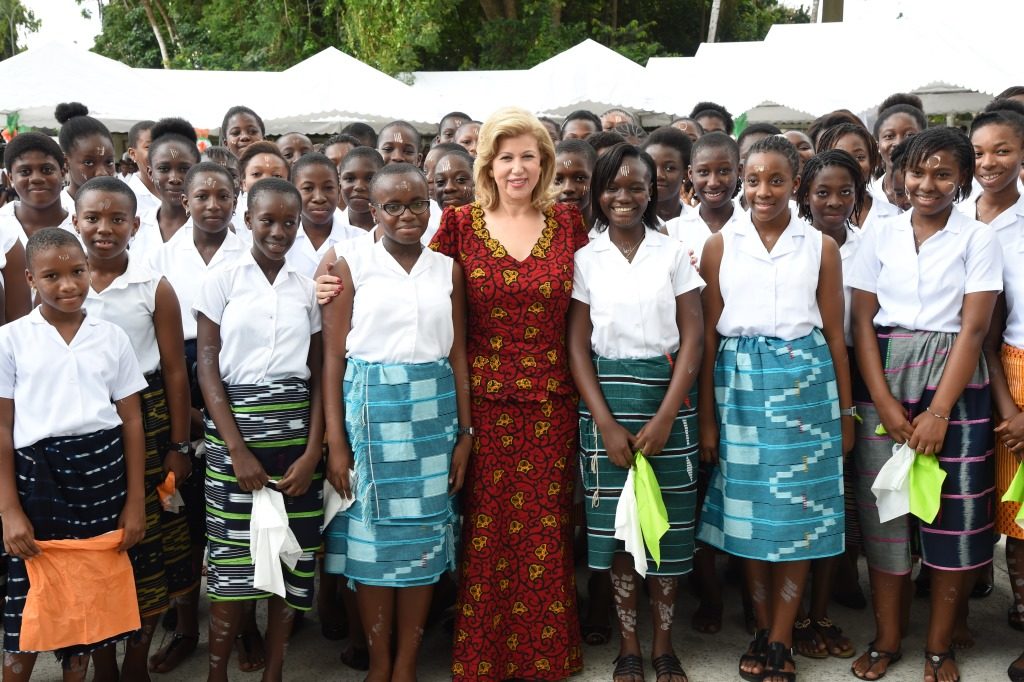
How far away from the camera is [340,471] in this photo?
314cm

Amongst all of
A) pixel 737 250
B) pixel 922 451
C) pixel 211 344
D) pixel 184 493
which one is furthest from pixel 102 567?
pixel 922 451

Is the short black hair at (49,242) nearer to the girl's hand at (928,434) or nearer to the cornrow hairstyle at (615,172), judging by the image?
the cornrow hairstyle at (615,172)

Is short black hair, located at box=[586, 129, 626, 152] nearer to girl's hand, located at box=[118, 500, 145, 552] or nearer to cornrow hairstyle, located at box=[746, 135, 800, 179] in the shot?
cornrow hairstyle, located at box=[746, 135, 800, 179]

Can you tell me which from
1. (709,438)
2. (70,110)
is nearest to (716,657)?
(709,438)

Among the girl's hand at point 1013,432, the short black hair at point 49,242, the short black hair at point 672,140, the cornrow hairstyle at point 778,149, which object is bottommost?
the girl's hand at point 1013,432

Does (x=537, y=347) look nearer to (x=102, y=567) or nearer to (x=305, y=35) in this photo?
(x=102, y=567)

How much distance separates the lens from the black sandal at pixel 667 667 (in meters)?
3.36

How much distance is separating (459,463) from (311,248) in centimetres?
138

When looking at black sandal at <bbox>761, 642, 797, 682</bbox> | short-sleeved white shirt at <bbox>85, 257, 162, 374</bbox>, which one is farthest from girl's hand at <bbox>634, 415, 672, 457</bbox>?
short-sleeved white shirt at <bbox>85, 257, 162, 374</bbox>

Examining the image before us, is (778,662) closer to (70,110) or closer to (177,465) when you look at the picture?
(177,465)

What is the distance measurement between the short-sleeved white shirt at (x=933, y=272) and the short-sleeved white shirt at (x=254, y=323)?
213 centimetres

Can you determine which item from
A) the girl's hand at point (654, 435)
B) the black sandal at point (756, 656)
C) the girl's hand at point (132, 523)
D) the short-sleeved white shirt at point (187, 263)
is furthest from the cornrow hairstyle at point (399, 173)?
the black sandal at point (756, 656)

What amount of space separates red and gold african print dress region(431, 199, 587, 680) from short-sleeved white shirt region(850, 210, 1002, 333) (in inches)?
45.2

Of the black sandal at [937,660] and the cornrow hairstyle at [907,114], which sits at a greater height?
the cornrow hairstyle at [907,114]
